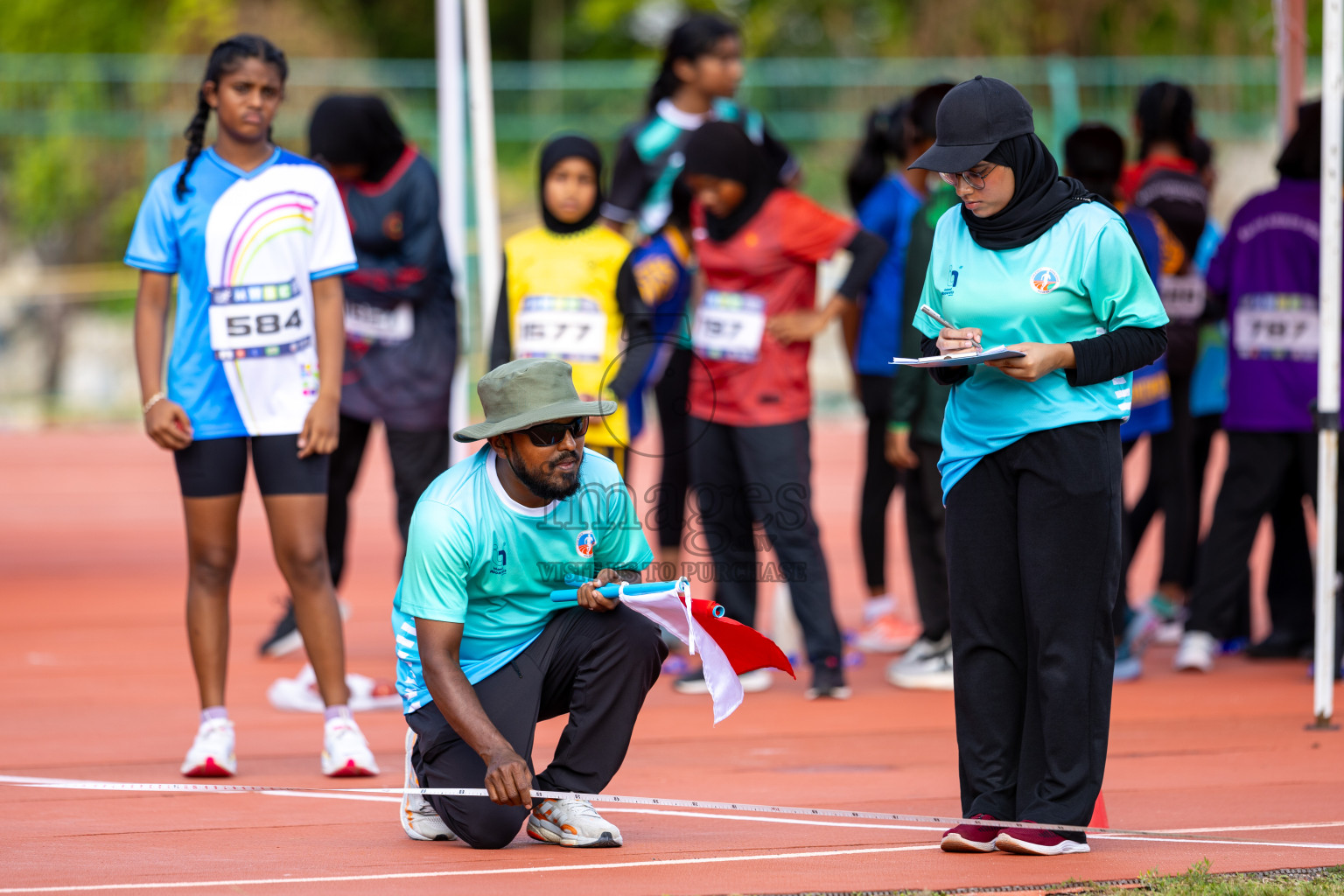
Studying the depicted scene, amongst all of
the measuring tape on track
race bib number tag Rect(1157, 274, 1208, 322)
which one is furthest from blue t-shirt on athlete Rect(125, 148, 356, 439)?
race bib number tag Rect(1157, 274, 1208, 322)

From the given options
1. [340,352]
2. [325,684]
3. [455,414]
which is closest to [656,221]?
[455,414]

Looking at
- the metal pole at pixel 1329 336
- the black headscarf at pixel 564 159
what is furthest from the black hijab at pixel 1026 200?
the black headscarf at pixel 564 159

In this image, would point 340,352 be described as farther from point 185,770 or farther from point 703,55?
point 703,55

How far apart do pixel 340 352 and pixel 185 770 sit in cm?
143

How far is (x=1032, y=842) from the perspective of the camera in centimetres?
431

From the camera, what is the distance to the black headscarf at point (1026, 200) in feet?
14.1

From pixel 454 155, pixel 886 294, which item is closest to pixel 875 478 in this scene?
pixel 886 294

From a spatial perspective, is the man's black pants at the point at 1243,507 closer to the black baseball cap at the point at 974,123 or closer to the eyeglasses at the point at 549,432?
the black baseball cap at the point at 974,123

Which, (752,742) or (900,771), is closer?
(900,771)

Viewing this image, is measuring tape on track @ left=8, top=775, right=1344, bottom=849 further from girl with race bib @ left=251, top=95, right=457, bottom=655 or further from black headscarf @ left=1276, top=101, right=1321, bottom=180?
black headscarf @ left=1276, top=101, right=1321, bottom=180

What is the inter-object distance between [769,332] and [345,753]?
243cm

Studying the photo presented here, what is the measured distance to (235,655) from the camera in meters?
7.86

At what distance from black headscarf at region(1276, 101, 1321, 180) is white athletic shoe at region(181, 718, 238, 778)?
4.66 meters

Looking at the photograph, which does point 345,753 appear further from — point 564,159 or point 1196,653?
point 1196,653
